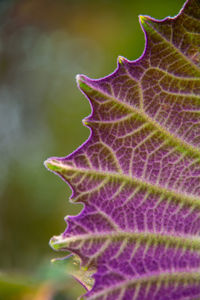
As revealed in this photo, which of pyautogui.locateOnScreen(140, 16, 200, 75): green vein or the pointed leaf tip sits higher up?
pyautogui.locateOnScreen(140, 16, 200, 75): green vein

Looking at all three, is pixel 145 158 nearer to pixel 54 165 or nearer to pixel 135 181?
pixel 135 181

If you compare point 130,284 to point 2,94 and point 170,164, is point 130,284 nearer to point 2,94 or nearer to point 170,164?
point 170,164

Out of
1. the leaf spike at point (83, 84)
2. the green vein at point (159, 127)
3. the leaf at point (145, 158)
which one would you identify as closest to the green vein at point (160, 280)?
the leaf at point (145, 158)

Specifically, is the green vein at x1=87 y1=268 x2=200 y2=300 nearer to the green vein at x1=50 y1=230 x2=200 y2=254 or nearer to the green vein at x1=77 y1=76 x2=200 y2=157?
the green vein at x1=50 y1=230 x2=200 y2=254

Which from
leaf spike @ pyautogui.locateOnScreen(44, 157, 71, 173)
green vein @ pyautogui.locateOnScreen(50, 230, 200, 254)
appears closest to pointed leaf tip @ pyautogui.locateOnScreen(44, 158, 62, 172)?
leaf spike @ pyautogui.locateOnScreen(44, 157, 71, 173)

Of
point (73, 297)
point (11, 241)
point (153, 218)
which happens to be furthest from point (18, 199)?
point (153, 218)

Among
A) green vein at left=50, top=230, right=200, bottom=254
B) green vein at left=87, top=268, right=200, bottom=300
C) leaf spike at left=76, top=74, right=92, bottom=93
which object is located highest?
leaf spike at left=76, top=74, right=92, bottom=93
